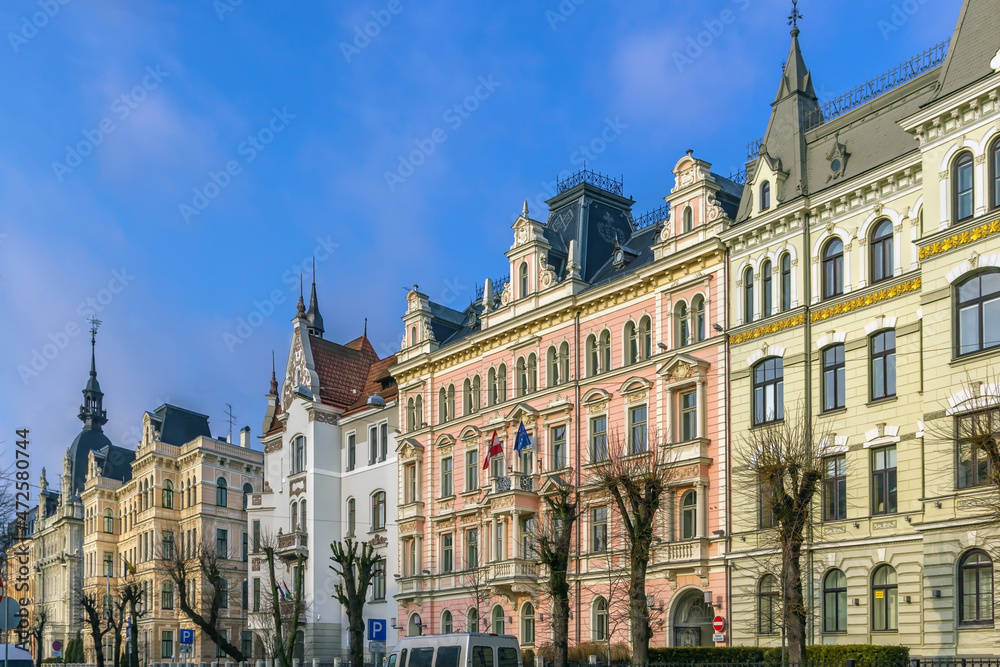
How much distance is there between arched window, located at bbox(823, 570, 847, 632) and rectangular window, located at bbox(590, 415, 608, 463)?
12.2 m

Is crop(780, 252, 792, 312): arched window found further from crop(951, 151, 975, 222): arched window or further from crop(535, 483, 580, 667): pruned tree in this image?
crop(535, 483, 580, 667): pruned tree

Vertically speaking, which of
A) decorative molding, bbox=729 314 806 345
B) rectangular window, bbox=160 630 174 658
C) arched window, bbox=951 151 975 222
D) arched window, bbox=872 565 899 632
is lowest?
rectangular window, bbox=160 630 174 658

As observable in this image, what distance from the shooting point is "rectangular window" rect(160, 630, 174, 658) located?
8831 cm

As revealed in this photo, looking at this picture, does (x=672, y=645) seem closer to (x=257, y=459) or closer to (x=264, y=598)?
(x=264, y=598)

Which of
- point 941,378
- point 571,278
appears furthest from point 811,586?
point 571,278

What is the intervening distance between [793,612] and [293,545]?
38564 millimetres

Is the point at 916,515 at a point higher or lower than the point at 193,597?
higher

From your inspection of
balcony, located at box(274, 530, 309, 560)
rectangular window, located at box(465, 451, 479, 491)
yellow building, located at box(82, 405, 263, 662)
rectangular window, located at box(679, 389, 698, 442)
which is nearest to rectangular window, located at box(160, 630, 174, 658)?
yellow building, located at box(82, 405, 263, 662)

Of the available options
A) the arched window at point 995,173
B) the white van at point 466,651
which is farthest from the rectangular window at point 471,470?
the arched window at point 995,173

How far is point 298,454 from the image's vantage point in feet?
223

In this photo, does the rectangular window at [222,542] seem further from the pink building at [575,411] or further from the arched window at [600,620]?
the arched window at [600,620]

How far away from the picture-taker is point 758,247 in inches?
1667

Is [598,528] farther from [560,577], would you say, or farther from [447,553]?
[447,553]

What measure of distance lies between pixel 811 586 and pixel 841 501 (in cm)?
294
